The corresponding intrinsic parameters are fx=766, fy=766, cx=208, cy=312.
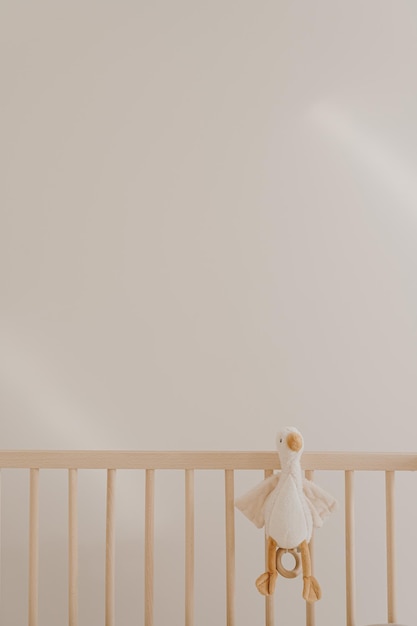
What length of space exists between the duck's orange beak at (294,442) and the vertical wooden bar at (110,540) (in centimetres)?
31

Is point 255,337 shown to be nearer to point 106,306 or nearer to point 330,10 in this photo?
point 106,306

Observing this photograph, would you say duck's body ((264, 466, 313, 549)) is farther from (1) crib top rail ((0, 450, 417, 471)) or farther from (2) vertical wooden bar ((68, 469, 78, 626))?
(2) vertical wooden bar ((68, 469, 78, 626))

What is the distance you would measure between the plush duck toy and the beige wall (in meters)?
0.43

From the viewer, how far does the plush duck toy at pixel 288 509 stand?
1187 mm

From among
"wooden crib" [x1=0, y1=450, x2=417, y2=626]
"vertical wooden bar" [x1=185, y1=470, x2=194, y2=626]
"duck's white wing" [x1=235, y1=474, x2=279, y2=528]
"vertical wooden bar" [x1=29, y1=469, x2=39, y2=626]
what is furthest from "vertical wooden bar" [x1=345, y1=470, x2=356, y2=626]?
"vertical wooden bar" [x1=29, y1=469, x2=39, y2=626]

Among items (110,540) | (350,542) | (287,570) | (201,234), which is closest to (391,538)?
(350,542)

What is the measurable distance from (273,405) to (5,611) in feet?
2.43

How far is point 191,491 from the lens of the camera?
1.28 meters

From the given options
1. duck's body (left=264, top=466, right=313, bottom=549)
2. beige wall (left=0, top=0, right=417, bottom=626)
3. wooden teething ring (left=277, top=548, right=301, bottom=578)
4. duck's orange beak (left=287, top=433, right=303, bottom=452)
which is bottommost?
wooden teething ring (left=277, top=548, right=301, bottom=578)

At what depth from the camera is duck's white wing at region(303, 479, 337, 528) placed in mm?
1230

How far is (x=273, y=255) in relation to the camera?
5.58 feet

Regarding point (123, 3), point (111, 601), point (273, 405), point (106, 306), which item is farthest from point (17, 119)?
point (111, 601)

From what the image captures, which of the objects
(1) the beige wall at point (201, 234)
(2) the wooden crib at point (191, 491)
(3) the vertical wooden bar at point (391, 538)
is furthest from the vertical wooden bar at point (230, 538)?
(1) the beige wall at point (201, 234)

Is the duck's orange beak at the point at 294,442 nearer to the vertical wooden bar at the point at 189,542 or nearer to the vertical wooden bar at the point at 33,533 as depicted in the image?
the vertical wooden bar at the point at 189,542
